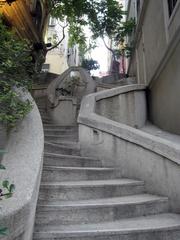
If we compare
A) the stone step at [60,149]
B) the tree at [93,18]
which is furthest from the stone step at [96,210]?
the tree at [93,18]

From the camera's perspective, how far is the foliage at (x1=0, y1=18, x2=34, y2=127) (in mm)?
2773

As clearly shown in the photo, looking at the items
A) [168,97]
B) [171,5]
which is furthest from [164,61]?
[171,5]

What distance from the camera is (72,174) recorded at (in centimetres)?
354

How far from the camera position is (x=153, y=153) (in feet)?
11.5

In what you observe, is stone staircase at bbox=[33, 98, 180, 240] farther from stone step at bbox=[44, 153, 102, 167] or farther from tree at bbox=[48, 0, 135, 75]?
tree at bbox=[48, 0, 135, 75]

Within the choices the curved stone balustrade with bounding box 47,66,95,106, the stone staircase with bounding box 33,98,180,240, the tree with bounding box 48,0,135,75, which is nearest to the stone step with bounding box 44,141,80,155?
the stone staircase with bounding box 33,98,180,240

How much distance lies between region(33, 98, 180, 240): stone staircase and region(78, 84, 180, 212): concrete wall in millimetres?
181

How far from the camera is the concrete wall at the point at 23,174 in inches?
63.3

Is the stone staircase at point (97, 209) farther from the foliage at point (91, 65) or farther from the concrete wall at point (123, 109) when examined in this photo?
the foliage at point (91, 65)

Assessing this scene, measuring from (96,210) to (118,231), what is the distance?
405 millimetres

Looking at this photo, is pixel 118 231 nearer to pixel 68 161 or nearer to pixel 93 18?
pixel 68 161

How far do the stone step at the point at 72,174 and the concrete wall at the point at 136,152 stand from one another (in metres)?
0.35

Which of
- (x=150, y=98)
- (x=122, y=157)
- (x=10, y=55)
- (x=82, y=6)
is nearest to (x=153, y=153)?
(x=122, y=157)

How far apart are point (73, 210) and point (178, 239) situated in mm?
1265
